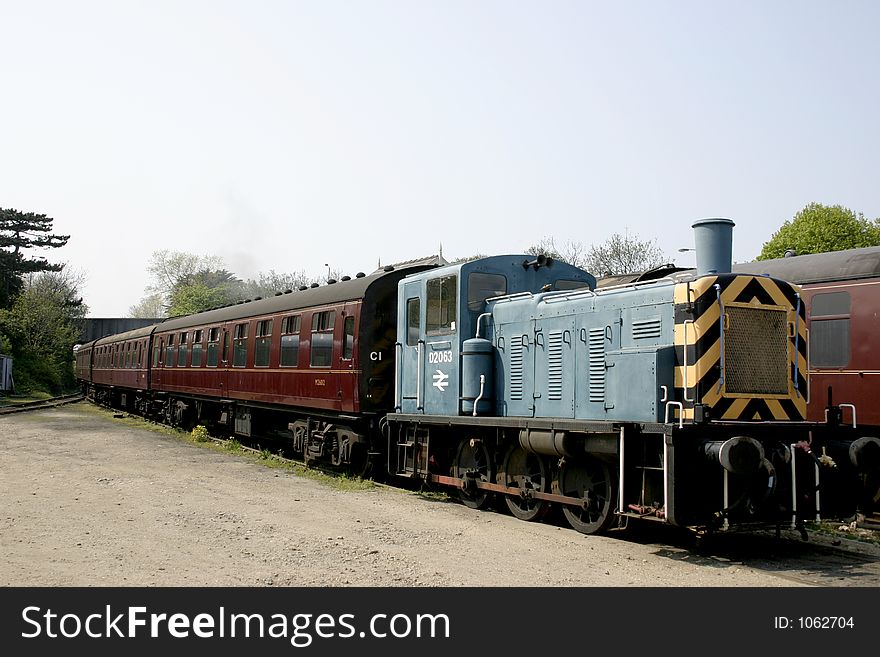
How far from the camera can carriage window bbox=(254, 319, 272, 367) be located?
17.9m

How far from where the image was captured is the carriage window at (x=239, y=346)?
63.6ft

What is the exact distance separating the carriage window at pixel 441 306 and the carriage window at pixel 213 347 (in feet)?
37.1

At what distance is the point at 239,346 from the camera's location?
1978 cm

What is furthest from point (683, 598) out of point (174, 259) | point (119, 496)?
point (174, 259)

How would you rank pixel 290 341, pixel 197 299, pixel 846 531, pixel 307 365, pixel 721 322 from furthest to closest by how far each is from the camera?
1. pixel 197 299
2. pixel 290 341
3. pixel 307 365
4. pixel 846 531
5. pixel 721 322

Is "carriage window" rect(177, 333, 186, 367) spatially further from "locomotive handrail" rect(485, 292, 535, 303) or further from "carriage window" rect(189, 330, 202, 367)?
"locomotive handrail" rect(485, 292, 535, 303)

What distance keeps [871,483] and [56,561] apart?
8055mm

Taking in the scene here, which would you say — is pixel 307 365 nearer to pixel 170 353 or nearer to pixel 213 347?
pixel 213 347

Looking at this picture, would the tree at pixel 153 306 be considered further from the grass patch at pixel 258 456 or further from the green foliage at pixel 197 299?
the grass patch at pixel 258 456

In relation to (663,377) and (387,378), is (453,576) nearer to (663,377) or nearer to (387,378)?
(663,377)

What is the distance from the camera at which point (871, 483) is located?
8.40 meters

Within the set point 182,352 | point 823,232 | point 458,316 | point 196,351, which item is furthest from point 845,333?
point 823,232

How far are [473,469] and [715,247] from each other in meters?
4.43

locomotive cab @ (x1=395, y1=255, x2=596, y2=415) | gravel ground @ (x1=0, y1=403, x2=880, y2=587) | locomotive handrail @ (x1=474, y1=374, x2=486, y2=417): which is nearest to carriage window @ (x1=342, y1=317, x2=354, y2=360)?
locomotive cab @ (x1=395, y1=255, x2=596, y2=415)
